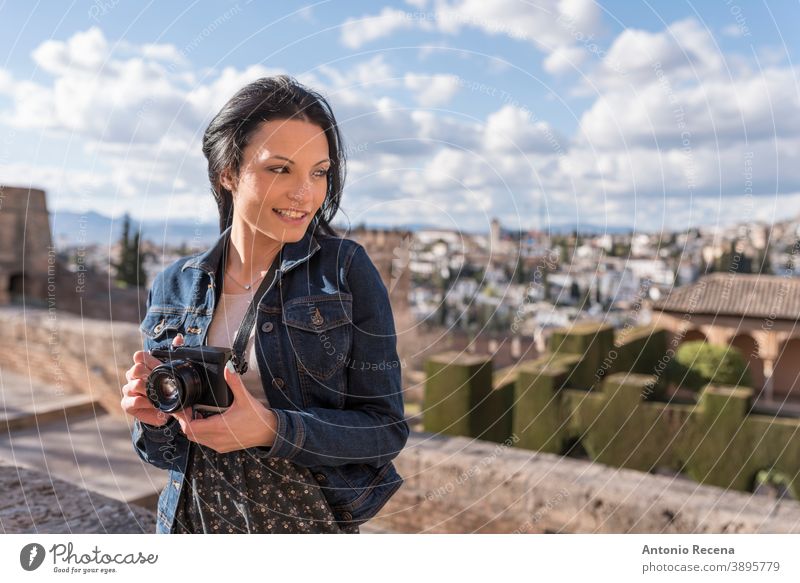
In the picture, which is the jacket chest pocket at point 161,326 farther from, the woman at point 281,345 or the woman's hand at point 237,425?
the woman's hand at point 237,425

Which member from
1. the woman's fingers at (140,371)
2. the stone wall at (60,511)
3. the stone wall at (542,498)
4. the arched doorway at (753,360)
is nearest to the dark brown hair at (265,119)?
the woman's fingers at (140,371)

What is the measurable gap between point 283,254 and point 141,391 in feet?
0.96

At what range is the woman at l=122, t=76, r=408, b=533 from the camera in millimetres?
958

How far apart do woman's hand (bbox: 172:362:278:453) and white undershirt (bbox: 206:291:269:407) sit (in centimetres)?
8

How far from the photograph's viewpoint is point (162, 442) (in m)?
1.08

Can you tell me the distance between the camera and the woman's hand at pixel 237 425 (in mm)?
895

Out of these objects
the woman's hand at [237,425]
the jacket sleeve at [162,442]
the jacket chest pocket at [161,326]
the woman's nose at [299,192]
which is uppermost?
the woman's nose at [299,192]

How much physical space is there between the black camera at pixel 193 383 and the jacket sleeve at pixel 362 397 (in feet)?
0.31

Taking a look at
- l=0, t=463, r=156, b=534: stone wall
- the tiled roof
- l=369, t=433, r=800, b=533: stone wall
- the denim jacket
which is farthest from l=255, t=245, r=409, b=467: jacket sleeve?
the tiled roof

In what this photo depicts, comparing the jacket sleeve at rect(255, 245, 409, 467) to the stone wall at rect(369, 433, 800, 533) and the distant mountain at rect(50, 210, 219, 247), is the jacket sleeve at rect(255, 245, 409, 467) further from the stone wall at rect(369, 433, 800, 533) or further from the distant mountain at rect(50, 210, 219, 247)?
the stone wall at rect(369, 433, 800, 533)

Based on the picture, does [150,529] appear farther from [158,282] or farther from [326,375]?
[326,375]

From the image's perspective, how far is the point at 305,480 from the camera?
3.35ft

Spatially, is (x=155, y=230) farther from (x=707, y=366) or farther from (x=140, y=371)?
(x=707, y=366)
